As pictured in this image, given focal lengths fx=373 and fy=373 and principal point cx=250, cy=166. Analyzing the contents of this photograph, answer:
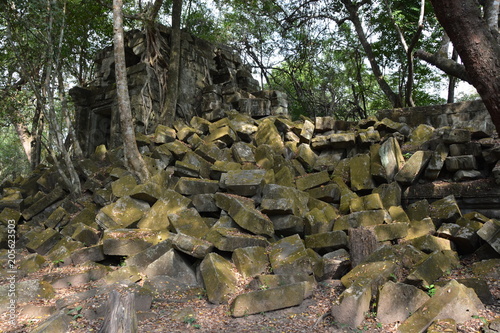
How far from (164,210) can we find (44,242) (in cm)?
242

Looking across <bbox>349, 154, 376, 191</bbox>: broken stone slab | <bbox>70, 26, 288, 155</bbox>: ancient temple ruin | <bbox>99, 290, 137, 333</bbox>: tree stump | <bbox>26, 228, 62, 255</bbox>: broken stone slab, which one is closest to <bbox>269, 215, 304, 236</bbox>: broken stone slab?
<bbox>349, 154, 376, 191</bbox>: broken stone slab

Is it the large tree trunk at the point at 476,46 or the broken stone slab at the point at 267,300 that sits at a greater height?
the large tree trunk at the point at 476,46

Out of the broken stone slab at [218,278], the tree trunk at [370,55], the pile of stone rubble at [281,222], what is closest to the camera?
the pile of stone rubble at [281,222]

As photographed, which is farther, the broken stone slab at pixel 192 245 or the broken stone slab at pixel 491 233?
the broken stone slab at pixel 192 245

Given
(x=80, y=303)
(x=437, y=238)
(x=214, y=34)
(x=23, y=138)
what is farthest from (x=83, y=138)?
(x=437, y=238)

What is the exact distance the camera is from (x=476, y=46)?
11.1ft

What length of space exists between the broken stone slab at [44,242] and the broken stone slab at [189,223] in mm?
2514

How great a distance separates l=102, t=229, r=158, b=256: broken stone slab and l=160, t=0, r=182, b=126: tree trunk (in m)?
4.92

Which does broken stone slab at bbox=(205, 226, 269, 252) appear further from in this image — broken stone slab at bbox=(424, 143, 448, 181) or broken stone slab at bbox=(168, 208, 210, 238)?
broken stone slab at bbox=(424, 143, 448, 181)

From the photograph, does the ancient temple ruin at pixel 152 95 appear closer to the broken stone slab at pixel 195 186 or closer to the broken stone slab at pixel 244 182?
the broken stone slab at pixel 195 186

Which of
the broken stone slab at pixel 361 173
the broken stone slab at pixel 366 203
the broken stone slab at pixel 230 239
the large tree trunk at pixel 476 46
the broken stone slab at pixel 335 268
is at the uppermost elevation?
the large tree trunk at pixel 476 46

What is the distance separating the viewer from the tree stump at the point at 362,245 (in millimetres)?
5582

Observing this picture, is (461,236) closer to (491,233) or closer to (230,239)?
(491,233)

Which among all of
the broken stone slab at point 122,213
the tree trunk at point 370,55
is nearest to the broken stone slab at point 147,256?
the broken stone slab at point 122,213
